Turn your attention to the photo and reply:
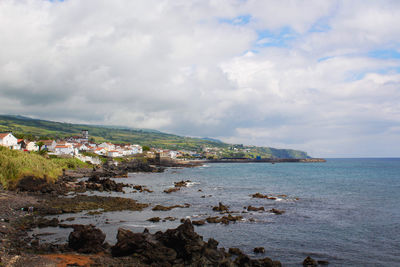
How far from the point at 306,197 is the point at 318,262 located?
33171 mm

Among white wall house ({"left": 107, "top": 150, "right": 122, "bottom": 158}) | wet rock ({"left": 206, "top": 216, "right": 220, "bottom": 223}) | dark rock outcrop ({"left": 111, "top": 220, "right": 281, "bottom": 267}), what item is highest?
dark rock outcrop ({"left": 111, "top": 220, "right": 281, "bottom": 267})

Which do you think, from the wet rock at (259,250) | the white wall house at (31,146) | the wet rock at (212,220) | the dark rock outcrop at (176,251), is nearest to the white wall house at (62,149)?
the white wall house at (31,146)

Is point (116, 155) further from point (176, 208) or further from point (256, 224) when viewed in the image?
point (256, 224)

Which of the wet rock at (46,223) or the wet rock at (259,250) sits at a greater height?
the wet rock at (259,250)

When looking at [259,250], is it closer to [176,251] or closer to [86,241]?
[176,251]

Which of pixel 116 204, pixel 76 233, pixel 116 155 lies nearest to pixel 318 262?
pixel 76 233

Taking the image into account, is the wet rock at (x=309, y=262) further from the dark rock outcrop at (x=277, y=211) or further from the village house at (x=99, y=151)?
the village house at (x=99, y=151)

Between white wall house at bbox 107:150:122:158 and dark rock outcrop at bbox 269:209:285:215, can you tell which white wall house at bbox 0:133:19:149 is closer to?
white wall house at bbox 107:150:122:158

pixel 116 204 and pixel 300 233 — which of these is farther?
pixel 116 204

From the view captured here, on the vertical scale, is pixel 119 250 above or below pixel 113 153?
above

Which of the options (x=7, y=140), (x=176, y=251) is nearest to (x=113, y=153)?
(x=7, y=140)

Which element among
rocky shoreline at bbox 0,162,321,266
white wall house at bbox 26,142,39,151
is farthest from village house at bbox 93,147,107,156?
rocky shoreline at bbox 0,162,321,266

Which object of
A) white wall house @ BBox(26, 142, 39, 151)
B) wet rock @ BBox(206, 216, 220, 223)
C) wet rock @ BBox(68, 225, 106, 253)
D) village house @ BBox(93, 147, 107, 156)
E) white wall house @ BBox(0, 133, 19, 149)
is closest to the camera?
wet rock @ BBox(68, 225, 106, 253)

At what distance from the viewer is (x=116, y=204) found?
41.7 metres
